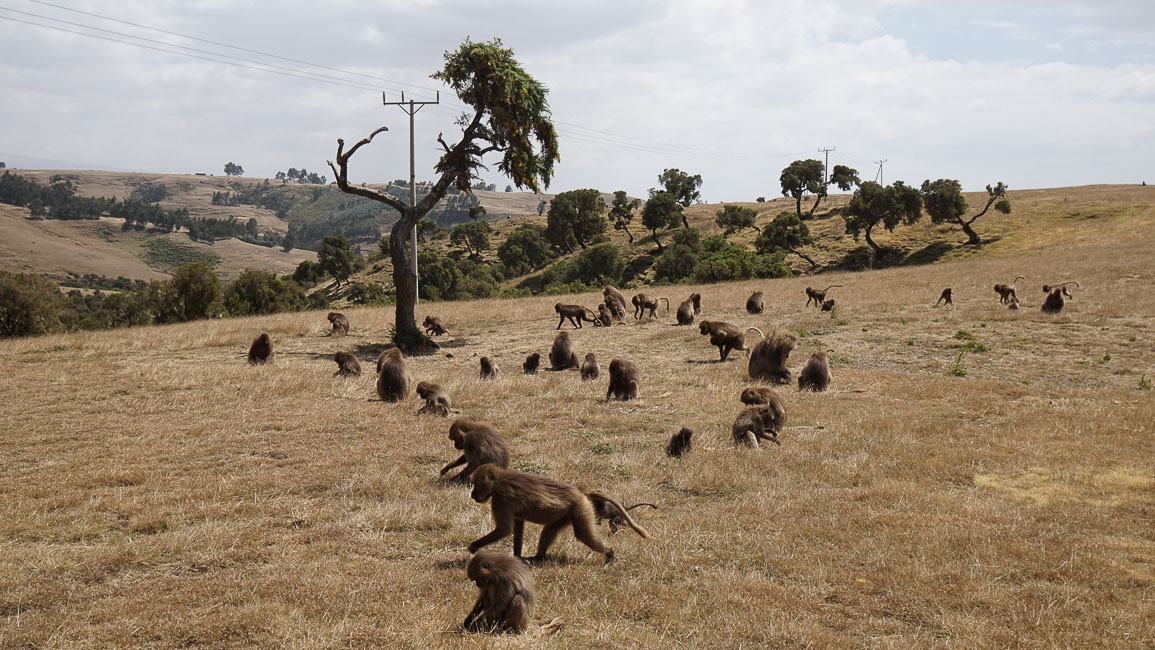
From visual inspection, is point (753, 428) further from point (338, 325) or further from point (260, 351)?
point (338, 325)

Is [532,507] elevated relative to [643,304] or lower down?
lower down

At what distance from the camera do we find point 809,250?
242 ft

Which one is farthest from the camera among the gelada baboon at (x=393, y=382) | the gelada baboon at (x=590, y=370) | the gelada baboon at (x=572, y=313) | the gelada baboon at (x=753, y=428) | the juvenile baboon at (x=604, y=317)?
the juvenile baboon at (x=604, y=317)

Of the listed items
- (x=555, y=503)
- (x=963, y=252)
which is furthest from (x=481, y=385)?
(x=963, y=252)

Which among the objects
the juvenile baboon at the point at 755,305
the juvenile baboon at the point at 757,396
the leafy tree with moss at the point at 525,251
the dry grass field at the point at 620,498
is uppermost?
the leafy tree with moss at the point at 525,251

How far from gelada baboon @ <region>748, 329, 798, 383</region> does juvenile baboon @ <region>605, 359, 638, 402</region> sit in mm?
3313

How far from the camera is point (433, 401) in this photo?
1287 centimetres

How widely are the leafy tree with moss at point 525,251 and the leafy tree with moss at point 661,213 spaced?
1294 centimetres

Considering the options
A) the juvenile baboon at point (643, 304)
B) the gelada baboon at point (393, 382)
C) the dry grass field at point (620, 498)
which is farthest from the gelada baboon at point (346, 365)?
the juvenile baboon at point (643, 304)

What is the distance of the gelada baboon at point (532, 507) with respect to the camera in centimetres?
622

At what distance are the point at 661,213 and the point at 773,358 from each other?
6812 centimetres

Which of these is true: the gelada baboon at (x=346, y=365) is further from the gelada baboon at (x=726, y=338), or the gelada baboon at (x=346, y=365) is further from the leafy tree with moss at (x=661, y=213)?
the leafy tree with moss at (x=661, y=213)

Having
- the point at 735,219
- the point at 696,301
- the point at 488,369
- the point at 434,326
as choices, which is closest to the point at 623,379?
the point at 488,369

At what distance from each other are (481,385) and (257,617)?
1031 centimetres
